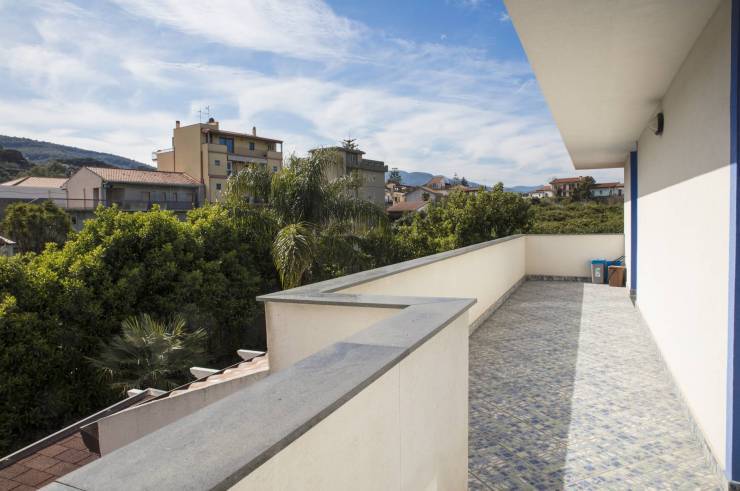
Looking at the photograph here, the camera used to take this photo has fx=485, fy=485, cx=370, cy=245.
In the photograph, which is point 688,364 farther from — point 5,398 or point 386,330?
point 5,398

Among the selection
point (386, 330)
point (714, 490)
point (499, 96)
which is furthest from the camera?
point (499, 96)

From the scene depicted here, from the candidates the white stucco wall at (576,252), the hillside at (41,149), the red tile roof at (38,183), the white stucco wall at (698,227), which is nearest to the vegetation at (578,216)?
the white stucco wall at (576,252)

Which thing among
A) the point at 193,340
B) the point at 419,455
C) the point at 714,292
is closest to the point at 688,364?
the point at 714,292

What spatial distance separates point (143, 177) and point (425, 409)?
46.1 m

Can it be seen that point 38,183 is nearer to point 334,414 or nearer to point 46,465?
point 46,465

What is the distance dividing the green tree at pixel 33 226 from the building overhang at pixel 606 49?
31.4m

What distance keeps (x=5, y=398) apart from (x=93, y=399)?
122cm

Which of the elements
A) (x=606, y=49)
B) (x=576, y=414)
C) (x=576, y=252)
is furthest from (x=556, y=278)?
(x=606, y=49)

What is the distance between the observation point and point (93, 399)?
763 cm

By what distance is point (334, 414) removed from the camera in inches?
62.3

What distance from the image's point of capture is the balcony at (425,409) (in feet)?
4.21

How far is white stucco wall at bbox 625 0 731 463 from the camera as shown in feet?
10.7

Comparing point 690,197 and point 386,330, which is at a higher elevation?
point 690,197

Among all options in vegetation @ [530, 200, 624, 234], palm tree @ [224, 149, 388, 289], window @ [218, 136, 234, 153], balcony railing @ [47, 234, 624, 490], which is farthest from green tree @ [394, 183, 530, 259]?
window @ [218, 136, 234, 153]
